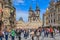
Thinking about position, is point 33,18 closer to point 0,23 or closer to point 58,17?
point 58,17

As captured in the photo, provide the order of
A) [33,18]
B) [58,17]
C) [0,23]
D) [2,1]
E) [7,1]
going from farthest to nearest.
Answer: [33,18], [58,17], [7,1], [2,1], [0,23]

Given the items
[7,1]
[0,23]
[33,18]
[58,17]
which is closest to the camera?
[0,23]

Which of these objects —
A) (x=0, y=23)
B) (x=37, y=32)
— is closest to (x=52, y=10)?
(x=0, y=23)

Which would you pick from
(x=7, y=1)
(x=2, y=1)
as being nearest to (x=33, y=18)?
(x=7, y=1)

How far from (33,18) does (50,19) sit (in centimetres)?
1959

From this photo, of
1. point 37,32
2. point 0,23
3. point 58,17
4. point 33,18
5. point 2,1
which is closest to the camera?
point 37,32

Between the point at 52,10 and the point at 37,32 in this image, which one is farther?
the point at 52,10

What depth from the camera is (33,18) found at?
75.3 metres

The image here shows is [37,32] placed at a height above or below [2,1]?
below

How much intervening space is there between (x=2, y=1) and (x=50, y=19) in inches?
708

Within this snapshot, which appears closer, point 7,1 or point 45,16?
point 7,1

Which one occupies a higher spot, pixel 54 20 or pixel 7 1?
pixel 7 1

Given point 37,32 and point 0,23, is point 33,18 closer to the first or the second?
point 0,23

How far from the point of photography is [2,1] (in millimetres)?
40281
